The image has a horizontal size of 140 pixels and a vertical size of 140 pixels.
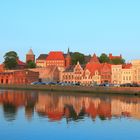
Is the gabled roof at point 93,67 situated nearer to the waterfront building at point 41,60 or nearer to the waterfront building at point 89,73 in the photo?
the waterfront building at point 89,73

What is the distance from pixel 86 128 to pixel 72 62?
399 ft

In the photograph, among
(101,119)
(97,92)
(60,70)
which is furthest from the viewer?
(60,70)

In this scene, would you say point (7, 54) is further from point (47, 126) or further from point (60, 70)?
point (47, 126)

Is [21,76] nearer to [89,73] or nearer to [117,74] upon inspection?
[89,73]

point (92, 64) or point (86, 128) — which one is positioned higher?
point (92, 64)

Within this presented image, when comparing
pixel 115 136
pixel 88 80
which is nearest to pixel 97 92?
pixel 88 80

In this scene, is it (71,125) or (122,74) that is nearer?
(71,125)

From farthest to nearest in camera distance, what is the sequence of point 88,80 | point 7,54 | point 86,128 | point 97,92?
point 7,54 → point 88,80 → point 97,92 → point 86,128

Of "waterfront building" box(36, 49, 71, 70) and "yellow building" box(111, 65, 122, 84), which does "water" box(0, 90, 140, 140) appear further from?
"waterfront building" box(36, 49, 71, 70)

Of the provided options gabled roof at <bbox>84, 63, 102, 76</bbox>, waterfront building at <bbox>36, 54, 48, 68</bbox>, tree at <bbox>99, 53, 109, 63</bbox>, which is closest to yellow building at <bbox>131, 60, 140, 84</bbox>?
gabled roof at <bbox>84, 63, 102, 76</bbox>

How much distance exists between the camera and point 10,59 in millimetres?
160125

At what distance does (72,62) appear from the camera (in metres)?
160

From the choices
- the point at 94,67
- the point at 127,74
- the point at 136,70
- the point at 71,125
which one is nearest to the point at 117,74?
the point at 127,74

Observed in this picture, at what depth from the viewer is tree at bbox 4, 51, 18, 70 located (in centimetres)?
15775
